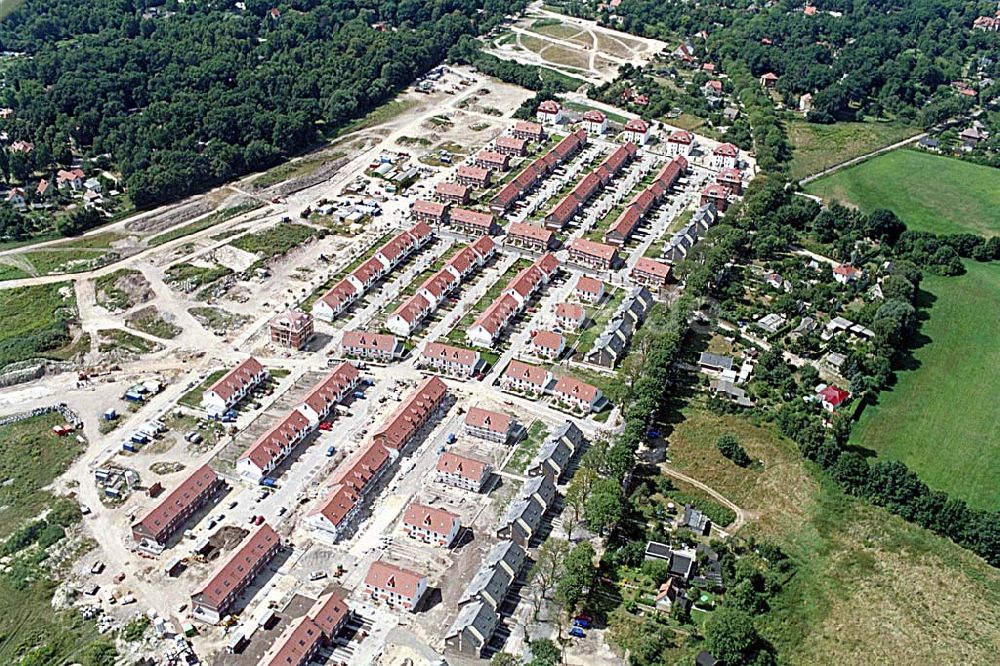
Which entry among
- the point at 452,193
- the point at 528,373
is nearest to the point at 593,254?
the point at 452,193

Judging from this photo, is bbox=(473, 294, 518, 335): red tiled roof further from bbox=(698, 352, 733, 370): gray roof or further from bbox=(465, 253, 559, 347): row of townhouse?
bbox=(698, 352, 733, 370): gray roof

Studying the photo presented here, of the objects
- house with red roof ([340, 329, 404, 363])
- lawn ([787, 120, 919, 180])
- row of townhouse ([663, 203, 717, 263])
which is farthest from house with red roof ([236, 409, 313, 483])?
lawn ([787, 120, 919, 180])

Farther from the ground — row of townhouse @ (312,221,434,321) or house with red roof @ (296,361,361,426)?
row of townhouse @ (312,221,434,321)

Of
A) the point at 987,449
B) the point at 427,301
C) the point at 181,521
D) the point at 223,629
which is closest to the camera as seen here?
the point at 223,629

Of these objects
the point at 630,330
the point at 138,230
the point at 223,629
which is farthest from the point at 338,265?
the point at 223,629

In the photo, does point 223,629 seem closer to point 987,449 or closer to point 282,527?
point 282,527

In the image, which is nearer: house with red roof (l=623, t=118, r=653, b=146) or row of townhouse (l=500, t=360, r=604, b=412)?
row of townhouse (l=500, t=360, r=604, b=412)

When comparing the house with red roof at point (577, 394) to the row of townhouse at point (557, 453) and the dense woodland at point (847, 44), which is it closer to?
the row of townhouse at point (557, 453)

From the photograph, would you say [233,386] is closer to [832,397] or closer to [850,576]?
[850,576]
